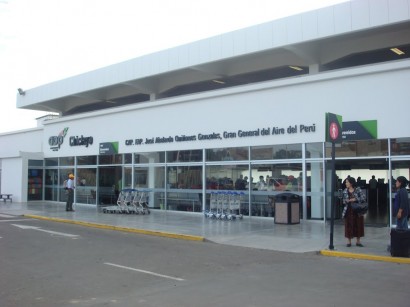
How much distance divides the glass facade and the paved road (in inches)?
244

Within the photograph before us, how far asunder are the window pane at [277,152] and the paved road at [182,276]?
264 inches

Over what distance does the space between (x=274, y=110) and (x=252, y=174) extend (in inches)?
109

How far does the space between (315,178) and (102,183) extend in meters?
13.5

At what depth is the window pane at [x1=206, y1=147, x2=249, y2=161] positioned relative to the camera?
1956 centimetres

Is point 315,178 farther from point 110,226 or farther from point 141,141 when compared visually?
point 141,141

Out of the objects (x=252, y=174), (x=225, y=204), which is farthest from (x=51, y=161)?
(x=252, y=174)

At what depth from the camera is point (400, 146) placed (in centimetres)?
1516

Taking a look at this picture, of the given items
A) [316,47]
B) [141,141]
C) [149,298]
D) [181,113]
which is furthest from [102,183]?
[149,298]

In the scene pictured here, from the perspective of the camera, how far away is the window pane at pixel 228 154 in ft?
64.2

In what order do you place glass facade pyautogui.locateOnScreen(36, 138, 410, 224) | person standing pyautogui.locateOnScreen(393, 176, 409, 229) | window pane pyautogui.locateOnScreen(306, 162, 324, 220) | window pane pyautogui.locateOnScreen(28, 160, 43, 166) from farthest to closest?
window pane pyautogui.locateOnScreen(28, 160, 43, 166)
window pane pyautogui.locateOnScreen(306, 162, 324, 220)
glass facade pyautogui.locateOnScreen(36, 138, 410, 224)
person standing pyautogui.locateOnScreen(393, 176, 409, 229)

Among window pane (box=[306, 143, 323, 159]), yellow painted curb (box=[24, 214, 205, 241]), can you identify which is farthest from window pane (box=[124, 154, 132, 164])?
window pane (box=[306, 143, 323, 159])

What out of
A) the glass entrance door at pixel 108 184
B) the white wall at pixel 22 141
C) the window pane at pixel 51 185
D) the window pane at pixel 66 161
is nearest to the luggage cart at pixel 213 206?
the glass entrance door at pixel 108 184

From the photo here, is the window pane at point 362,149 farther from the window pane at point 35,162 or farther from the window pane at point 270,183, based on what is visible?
the window pane at point 35,162

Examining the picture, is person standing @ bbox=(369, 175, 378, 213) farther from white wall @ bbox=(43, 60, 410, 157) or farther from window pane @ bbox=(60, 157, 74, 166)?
window pane @ bbox=(60, 157, 74, 166)
